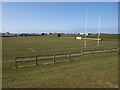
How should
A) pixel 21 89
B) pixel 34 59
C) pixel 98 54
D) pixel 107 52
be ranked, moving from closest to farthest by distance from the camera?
pixel 21 89
pixel 34 59
pixel 98 54
pixel 107 52

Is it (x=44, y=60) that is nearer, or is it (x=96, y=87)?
(x=96, y=87)

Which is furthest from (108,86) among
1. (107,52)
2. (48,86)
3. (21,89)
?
(107,52)

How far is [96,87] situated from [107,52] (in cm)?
2143

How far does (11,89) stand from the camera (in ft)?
28.0

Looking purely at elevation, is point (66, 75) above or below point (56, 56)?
above

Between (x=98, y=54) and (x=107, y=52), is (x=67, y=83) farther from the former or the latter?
(x=107, y=52)

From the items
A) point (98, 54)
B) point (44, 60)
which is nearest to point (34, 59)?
point (44, 60)

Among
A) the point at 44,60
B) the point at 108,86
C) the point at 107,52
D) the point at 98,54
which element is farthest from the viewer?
the point at 107,52

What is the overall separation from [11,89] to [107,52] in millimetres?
22467

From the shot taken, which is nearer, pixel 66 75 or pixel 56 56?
pixel 66 75

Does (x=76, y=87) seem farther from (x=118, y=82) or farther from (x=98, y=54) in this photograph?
(x=98, y=54)

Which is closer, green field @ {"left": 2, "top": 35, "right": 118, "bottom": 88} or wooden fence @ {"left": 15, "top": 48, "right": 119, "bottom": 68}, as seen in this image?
green field @ {"left": 2, "top": 35, "right": 118, "bottom": 88}

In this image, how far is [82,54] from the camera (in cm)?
2553

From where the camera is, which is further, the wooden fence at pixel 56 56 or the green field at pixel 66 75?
the wooden fence at pixel 56 56
